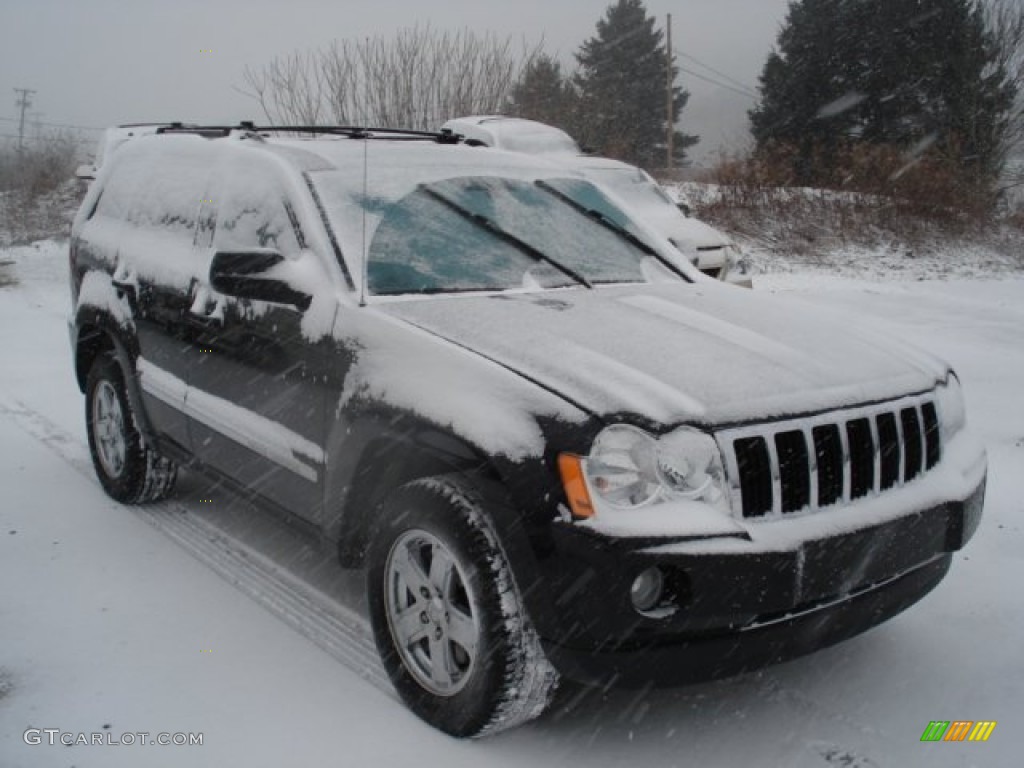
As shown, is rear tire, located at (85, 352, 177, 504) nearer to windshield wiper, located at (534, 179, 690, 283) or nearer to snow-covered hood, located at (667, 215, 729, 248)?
windshield wiper, located at (534, 179, 690, 283)

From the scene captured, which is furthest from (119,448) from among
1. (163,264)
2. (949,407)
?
(949,407)

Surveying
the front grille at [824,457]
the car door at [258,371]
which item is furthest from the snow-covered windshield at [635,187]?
the front grille at [824,457]

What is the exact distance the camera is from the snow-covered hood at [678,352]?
2.48 m

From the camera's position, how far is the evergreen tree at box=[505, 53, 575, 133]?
78.9 feet

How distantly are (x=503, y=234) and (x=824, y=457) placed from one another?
5.27 feet

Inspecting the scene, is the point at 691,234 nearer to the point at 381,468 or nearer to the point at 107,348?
the point at 107,348

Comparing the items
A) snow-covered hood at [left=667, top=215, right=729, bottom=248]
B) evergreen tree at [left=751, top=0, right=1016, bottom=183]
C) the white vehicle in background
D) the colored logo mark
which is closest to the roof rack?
the colored logo mark

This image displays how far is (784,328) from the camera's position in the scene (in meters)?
3.17

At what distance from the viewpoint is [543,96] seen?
25.6 meters

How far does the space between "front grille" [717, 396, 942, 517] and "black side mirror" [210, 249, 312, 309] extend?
1.58 metres

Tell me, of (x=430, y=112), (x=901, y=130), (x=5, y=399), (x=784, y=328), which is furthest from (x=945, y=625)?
(x=901, y=130)

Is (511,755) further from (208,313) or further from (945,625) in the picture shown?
(208,313)

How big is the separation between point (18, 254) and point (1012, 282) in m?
18.1

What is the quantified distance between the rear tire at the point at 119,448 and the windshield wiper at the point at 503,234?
1.94m
